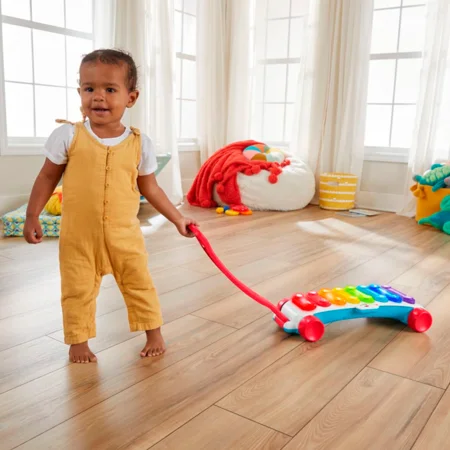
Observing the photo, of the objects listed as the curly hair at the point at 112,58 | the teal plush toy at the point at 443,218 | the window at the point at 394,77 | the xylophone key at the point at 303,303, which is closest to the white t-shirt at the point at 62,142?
the curly hair at the point at 112,58

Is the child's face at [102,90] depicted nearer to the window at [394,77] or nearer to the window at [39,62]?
the window at [39,62]

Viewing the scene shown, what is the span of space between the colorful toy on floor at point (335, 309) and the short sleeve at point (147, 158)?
16.2 inches

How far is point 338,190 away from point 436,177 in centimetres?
79

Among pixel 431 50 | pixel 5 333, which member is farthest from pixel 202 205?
pixel 5 333

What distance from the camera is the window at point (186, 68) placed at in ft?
14.5

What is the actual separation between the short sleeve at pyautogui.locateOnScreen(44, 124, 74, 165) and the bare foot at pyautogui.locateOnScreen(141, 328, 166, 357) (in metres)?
0.51

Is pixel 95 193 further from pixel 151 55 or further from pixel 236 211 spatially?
pixel 151 55

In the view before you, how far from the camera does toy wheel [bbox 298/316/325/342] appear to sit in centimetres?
147

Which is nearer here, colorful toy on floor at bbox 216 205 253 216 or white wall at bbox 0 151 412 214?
white wall at bbox 0 151 412 214

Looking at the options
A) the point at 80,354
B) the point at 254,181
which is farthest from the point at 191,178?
the point at 80,354

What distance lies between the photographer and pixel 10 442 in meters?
0.96

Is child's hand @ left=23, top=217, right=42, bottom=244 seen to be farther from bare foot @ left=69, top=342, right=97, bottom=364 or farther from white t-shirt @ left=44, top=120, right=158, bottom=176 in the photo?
bare foot @ left=69, top=342, right=97, bottom=364

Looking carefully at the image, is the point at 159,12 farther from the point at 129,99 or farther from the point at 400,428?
the point at 400,428

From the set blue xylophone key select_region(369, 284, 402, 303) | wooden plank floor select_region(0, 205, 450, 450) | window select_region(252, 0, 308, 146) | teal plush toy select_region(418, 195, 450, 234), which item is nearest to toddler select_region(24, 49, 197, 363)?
wooden plank floor select_region(0, 205, 450, 450)
